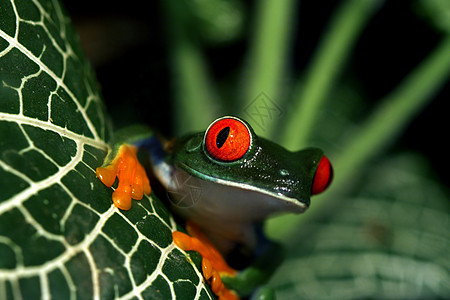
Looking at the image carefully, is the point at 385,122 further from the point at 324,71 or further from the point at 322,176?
the point at 322,176

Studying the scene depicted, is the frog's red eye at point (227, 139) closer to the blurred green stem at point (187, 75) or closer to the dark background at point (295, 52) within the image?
the blurred green stem at point (187, 75)

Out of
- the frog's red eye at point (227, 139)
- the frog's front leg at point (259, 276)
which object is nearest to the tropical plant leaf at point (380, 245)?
the frog's front leg at point (259, 276)

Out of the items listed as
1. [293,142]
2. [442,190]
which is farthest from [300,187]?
[442,190]

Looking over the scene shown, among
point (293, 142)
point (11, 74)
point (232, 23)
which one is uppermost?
point (11, 74)

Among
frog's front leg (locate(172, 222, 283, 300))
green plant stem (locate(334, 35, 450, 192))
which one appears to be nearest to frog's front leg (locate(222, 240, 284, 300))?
frog's front leg (locate(172, 222, 283, 300))

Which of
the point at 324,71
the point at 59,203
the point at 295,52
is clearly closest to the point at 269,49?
the point at 324,71

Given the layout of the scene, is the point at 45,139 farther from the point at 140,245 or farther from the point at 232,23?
the point at 232,23
